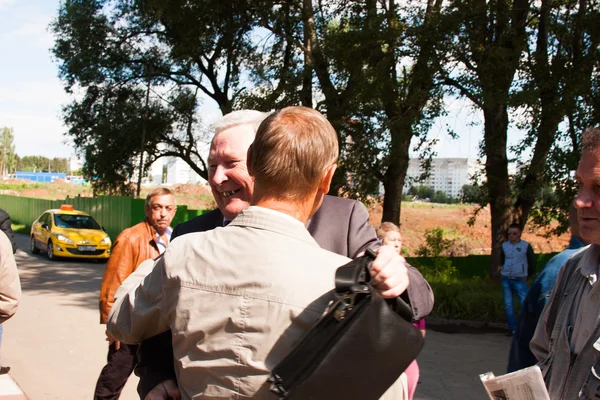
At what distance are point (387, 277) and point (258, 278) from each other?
0.32m

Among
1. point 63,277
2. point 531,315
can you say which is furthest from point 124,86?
point 531,315

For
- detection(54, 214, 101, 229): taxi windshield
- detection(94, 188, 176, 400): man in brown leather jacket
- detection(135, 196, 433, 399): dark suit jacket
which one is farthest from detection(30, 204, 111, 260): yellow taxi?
detection(135, 196, 433, 399): dark suit jacket

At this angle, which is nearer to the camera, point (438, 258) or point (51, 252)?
point (438, 258)

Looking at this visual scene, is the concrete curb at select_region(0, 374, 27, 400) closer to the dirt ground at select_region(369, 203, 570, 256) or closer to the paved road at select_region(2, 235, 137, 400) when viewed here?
the paved road at select_region(2, 235, 137, 400)

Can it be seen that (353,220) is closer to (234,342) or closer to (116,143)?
(234,342)

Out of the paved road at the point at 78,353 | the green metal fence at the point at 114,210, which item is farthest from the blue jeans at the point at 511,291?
the green metal fence at the point at 114,210

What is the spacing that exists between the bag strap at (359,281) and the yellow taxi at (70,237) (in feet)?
65.1

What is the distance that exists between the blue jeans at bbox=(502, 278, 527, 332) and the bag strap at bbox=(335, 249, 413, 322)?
9300 millimetres


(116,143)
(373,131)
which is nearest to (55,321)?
(373,131)

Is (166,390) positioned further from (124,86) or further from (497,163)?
(124,86)

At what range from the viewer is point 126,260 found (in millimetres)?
5086

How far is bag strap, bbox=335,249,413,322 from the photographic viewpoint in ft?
4.91

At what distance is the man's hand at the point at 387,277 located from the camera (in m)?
1.56

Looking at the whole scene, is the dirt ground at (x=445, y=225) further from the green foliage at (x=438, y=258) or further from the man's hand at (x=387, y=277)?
the man's hand at (x=387, y=277)
